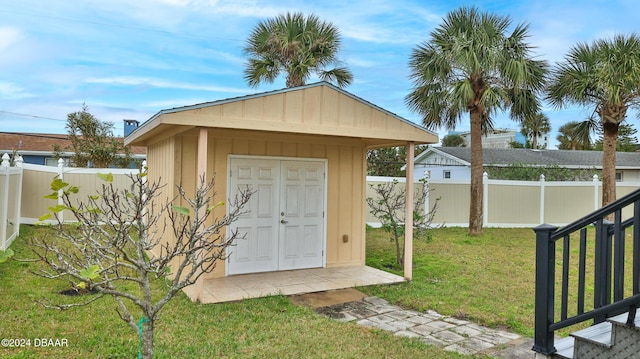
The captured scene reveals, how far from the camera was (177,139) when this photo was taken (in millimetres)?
6301

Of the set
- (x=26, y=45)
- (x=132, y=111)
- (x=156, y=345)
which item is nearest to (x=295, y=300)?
(x=156, y=345)

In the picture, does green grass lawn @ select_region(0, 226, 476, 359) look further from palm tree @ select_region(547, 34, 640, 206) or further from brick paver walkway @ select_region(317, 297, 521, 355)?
palm tree @ select_region(547, 34, 640, 206)

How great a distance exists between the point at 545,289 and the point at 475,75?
858cm

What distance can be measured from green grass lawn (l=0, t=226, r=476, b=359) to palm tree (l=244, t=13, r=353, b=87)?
8278 mm

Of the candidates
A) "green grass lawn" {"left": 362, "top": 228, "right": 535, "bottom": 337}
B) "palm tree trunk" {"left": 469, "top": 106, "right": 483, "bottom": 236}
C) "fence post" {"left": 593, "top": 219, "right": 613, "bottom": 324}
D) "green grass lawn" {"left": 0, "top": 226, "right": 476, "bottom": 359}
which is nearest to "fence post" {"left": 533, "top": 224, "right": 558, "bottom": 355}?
"fence post" {"left": 593, "top": 219, "right": 613, "bottom": 324}

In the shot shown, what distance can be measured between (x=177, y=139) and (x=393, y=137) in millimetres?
3368

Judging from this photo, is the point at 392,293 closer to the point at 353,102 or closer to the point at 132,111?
the point at 353,102

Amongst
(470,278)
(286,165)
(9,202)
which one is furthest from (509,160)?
(9,202)

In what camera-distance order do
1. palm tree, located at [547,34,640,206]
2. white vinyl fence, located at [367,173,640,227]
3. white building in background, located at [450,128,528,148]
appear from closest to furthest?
palm tree, located at [547,34,640,206], white vinyl fence, located at [367,173,640,227], white building in background, located at [450,128,528,148]

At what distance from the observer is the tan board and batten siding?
5.38 m

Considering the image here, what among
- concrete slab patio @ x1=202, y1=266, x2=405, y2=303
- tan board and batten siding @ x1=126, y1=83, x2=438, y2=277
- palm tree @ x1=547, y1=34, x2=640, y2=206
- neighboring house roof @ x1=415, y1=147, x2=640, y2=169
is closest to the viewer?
tan board and batten siding @ x1=126, y1=83, x2=438, y2=277

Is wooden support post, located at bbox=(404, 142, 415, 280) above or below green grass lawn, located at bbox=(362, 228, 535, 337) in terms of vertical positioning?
above

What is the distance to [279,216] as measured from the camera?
7.00 metres

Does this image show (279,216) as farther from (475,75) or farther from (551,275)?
(475,75)
